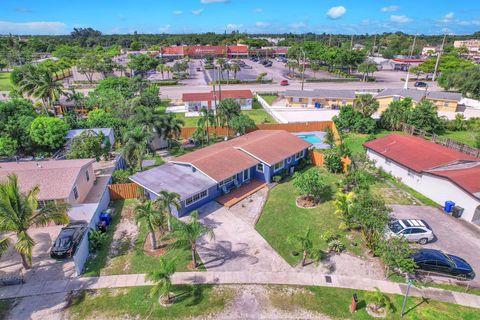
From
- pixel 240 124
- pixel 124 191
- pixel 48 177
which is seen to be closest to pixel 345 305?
pixel 124 191

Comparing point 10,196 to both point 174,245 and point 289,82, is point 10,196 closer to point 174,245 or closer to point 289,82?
point 174,245

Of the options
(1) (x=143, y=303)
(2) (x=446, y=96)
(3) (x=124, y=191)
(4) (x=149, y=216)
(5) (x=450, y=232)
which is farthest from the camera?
(2) (x=446, y=96)

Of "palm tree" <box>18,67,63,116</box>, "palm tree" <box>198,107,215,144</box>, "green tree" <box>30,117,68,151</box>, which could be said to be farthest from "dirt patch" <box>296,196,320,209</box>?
"palm tree" <box>18,67,63,116</box>

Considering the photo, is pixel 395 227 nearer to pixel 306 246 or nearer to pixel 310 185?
pixel 310 185

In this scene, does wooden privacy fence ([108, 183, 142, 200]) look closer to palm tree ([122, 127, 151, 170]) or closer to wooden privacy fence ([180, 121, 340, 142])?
palm tree ([122, 127, 151, 170])

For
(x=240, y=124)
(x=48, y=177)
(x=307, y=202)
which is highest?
(x=240, y=124)

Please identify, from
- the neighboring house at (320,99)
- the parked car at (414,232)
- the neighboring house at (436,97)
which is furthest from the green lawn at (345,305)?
the neighboring house at (320,99)

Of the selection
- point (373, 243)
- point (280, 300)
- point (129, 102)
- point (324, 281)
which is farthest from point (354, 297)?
point (129, 102)
